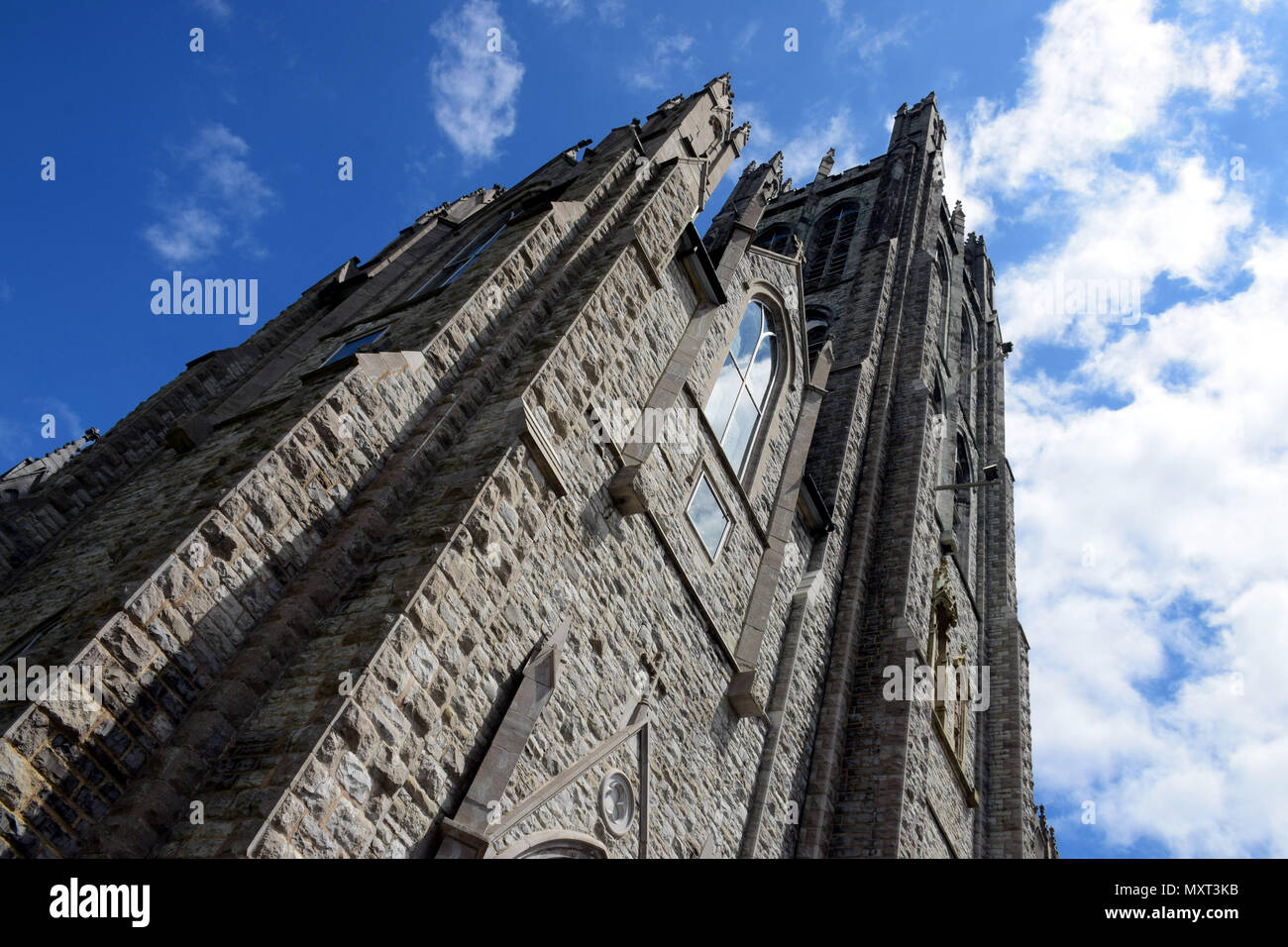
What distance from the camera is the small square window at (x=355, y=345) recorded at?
11.4 m

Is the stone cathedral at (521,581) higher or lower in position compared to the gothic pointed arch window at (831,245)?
lower

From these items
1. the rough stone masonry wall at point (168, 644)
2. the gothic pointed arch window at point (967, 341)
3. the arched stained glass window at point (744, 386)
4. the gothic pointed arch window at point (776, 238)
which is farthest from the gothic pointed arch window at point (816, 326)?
the rough stone masonry wall at point (168, 644)

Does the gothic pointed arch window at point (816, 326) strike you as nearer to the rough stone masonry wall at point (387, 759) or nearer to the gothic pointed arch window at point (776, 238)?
the gothic pointed arch window at point (776, 238)

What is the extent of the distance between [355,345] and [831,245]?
20.0m

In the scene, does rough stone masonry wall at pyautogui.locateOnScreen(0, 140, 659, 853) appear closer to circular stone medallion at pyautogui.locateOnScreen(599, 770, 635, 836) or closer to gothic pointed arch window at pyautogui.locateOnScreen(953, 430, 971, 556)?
circular stone medallion at pyautogui.locateOnScreen(599, 770, 635, 836)

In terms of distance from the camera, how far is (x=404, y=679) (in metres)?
6.76

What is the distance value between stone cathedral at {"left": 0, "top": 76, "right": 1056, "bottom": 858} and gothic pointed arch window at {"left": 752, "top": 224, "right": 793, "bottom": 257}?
12119 mm

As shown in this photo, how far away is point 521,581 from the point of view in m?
8.31

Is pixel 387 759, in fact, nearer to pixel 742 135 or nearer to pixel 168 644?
pixel 168 644

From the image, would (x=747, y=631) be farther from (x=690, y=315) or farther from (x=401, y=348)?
(x=401, y=348)

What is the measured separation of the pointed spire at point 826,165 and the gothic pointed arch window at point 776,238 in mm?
3172

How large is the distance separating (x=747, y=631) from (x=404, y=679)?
6.65 metres

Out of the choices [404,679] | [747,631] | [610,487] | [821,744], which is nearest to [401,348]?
[610,487]
